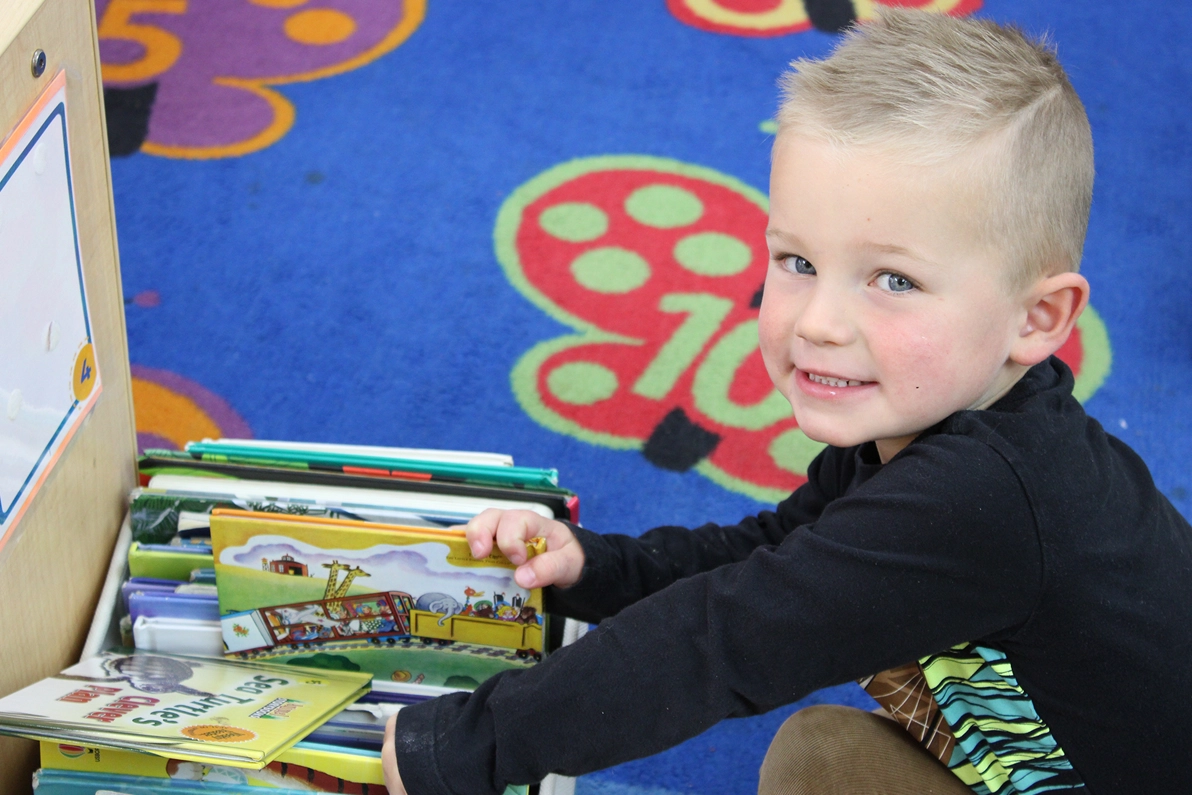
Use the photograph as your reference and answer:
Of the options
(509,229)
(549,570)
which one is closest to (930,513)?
(549,570)

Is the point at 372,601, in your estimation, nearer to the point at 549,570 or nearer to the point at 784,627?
the point at 549,570

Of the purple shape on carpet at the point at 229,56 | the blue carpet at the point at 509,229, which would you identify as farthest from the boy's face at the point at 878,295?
the purple shape on carpet at the point at 229,56

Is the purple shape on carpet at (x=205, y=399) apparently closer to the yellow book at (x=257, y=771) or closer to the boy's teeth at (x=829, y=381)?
the yellow book at (x=257, y=771)

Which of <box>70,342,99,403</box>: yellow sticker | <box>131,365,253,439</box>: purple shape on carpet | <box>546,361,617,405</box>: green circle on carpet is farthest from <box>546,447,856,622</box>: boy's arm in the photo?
<box>131,365,253,439</box>: purple shape on carpet

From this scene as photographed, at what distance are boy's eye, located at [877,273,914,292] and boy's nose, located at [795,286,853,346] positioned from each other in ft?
0.07

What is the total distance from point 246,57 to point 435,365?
817 mm

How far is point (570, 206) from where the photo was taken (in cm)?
178

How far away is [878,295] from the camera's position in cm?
68

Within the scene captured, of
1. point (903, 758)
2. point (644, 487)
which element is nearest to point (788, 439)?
point (644, 487)

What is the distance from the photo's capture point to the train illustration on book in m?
0.80

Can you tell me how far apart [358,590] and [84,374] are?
231 millimetres

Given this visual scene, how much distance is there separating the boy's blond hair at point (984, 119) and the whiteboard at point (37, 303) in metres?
0.44

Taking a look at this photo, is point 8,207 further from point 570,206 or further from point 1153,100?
point 1153,100

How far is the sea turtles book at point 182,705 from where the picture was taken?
2.16 ft
